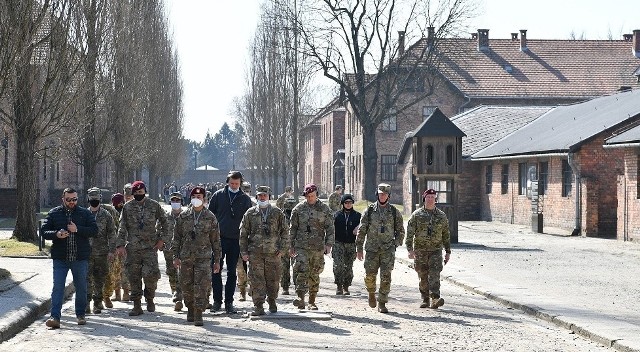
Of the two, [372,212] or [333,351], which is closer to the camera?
[333,351]

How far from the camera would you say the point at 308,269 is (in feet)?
55.2

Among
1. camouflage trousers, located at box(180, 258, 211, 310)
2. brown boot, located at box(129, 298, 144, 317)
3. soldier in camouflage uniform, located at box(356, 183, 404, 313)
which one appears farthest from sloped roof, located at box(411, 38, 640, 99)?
camouflage trousers, located at box(180, 258, 211, 310)

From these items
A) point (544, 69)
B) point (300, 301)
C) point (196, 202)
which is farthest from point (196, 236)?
point (544, 69)

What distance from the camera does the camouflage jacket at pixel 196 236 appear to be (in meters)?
15.2

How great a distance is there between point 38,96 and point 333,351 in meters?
17.4

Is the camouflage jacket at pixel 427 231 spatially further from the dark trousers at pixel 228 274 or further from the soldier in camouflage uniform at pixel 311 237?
the dark trousers at pixel 228 274

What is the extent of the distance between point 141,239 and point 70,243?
5.36ft

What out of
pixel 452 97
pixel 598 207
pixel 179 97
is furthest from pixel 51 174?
pixel 598 207

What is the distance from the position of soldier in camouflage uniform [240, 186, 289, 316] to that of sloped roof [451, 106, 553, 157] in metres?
38.0

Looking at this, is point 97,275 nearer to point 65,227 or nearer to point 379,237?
point 65,227

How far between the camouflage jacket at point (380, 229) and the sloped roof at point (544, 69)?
183ft

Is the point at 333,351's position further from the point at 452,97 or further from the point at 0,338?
the point at 452,97

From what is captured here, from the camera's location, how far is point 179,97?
74.5 m

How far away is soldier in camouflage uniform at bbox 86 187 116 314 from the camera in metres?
16.5
